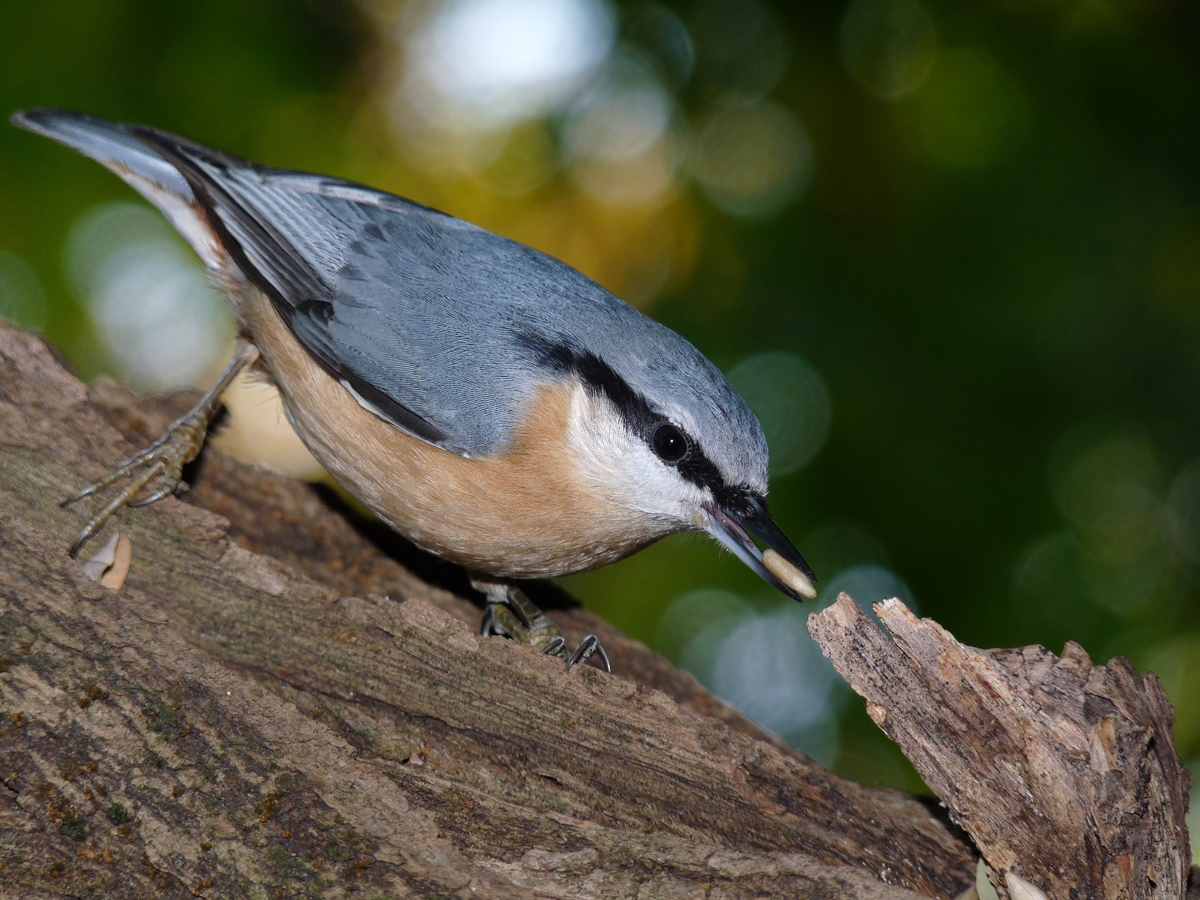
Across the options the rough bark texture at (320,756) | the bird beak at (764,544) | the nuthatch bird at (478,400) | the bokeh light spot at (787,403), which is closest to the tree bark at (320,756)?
the rough bark texture at (320,756)

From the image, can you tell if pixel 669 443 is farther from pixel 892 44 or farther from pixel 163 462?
pixel 892 44

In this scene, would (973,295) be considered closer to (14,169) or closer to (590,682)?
(590,682)

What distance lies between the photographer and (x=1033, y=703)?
1490mm

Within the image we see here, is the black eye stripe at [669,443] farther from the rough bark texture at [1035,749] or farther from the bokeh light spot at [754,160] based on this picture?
the bokeh light spot at [754,160]

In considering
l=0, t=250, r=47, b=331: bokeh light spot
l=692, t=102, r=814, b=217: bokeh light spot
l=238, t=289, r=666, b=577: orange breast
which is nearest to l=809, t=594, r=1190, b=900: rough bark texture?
l=238, t=289, r=666, b=577: orange breast

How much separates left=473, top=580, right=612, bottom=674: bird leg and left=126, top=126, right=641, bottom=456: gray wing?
647mm

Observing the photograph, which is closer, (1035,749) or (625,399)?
(1035,749)

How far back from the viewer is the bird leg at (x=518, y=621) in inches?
Result: 94.0

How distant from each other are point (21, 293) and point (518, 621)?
6.06ft

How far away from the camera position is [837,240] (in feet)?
9.18

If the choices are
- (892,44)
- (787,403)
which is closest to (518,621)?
(787,403)

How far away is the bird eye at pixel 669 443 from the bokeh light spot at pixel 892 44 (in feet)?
5.43

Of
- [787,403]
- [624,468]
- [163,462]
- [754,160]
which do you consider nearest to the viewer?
[624,468]

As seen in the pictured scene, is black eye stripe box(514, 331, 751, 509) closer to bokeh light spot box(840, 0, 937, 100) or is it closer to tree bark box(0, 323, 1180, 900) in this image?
tree bark box(0, 323, 1180, 900)
